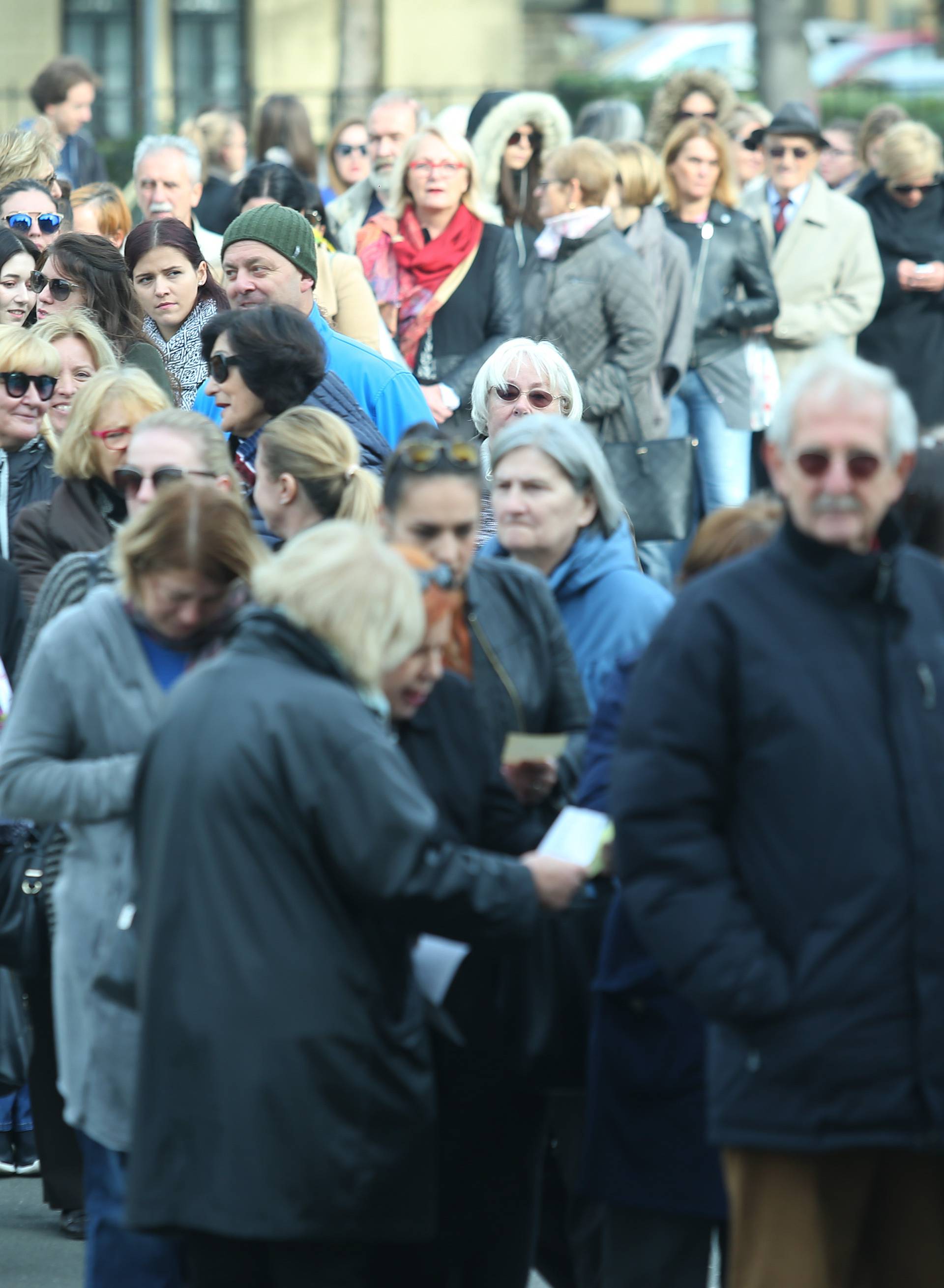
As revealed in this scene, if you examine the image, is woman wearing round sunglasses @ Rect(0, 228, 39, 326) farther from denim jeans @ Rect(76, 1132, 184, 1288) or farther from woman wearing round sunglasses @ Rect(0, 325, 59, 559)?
denim jeans @ Rect(76, 1132, 184, 1288)

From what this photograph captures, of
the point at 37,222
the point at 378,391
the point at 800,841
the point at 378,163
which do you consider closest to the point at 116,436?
the point at 378,391

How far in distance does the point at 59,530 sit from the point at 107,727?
4.06ft

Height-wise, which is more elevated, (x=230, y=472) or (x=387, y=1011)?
(x=230, y=472)

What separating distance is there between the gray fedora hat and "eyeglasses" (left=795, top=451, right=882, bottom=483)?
24.5 ft

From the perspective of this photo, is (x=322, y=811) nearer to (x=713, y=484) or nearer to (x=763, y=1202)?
(x=763, y=1202)

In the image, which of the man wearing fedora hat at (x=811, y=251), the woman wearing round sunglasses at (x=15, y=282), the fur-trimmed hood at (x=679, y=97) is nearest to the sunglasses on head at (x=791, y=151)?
the man wearing fedora hat at (x=811, y=251)

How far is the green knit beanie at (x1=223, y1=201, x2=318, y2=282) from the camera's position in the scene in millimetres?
6828

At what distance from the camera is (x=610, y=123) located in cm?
1170

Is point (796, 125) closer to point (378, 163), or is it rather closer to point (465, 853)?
point (378, 163)

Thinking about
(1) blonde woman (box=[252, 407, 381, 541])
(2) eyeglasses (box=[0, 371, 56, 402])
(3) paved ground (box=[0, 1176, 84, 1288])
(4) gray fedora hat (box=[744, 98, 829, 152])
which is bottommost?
(3) paved ground (box=[0, 1176, 84, 1288])

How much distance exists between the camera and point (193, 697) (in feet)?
11.2

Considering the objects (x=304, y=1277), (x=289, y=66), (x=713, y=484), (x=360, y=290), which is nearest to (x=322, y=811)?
(x=304, y=1277)

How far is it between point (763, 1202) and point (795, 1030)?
1.01 ft

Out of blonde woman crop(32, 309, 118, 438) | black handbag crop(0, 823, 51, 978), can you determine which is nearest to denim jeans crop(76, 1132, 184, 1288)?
black handbag crop(0, 823, 51, 978)
